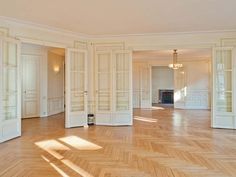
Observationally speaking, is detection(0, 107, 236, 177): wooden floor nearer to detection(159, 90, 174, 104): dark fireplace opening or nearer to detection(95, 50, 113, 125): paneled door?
detection(95, 50, 113, 125): paneled door

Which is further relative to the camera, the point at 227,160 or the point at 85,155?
the point at 85,155

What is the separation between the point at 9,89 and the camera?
5203mm

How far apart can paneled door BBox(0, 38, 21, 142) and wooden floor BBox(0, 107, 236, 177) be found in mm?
312

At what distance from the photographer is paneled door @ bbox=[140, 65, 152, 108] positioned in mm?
12594

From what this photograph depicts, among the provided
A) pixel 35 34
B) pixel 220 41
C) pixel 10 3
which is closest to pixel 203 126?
pixel 220 41

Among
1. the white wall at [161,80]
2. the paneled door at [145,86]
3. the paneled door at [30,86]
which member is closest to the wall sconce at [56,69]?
the paneled door at [30,86]

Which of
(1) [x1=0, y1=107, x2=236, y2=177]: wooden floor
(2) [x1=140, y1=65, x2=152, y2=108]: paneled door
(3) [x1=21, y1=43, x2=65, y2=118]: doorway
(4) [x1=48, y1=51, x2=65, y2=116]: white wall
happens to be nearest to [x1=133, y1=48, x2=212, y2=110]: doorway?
(2) [x1=140, y1=65, x2=152, y2=108]: paneled door

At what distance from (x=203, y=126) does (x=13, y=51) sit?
5385mm

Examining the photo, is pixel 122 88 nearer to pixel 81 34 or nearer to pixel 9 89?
pixel 81 34

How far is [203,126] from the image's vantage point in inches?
268

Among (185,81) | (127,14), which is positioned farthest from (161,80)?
(127,14)

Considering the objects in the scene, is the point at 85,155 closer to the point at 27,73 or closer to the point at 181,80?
the point at 27,73

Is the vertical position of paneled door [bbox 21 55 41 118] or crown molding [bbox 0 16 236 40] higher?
crown molding [bbox 0 16 236 40]

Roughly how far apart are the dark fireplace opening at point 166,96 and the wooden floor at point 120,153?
9206 millimetres
